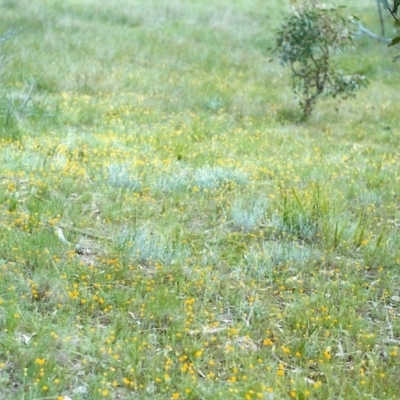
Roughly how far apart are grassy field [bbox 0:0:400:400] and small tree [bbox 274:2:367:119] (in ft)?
1.54

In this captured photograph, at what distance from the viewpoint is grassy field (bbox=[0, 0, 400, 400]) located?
4.13m

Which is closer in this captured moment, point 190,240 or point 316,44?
point 190,240

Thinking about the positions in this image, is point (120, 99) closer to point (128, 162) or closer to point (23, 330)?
point (128, 162)

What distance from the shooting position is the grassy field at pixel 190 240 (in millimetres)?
4133

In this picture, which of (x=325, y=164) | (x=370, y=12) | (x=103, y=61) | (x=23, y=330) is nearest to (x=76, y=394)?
(x=23, y=330)

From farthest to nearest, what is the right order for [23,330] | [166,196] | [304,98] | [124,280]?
[304,98] → [166,196] → [124,280] → [23,330]

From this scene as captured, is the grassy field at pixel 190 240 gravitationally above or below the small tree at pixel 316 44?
below

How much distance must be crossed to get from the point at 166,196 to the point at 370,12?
16.5 m

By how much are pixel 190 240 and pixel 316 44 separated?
6136 millimetres

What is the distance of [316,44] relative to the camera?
11.1 meters

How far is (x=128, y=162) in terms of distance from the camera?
768cm

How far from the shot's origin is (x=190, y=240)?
598 centimetres

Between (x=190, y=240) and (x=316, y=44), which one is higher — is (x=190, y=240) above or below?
below

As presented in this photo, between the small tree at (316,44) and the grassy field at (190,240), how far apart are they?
471mm
